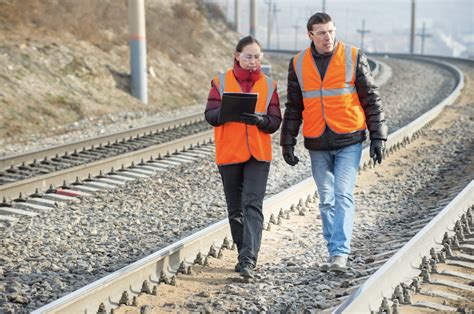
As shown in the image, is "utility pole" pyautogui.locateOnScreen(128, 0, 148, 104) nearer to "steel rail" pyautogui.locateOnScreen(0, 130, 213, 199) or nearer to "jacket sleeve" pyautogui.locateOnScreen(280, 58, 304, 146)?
"steel rail" pyautogui.locateOnScreen(0, 130, 213, 199)

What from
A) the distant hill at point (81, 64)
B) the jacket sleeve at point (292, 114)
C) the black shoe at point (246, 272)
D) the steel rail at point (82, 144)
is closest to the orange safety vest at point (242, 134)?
the jacket sleeve at point (292, 114)

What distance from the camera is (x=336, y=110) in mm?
6270

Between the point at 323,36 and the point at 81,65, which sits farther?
Result: the point at 81,65

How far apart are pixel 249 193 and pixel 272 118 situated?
651 mm

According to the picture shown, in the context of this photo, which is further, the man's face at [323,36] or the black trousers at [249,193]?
the black trousers at [249,193]

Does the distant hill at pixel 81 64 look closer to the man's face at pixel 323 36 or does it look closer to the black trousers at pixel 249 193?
the black trousers at pixel 249 193

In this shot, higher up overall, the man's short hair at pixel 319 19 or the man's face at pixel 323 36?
the man's short hair at pixel 319 19

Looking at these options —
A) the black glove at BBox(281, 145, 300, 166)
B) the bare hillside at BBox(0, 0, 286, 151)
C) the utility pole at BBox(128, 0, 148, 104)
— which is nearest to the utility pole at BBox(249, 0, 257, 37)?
the bare hillside at BBox(0, 0, 286, 151)

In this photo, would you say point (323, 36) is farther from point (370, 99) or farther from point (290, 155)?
point (290, 155)

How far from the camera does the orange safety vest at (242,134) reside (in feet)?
20.7

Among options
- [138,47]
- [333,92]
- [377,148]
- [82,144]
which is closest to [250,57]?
[333,92]

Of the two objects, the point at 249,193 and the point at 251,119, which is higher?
the point at 251,119

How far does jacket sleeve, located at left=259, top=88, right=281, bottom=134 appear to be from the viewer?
6277 millimetres

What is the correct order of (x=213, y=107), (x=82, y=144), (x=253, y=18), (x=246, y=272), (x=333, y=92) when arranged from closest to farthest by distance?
1. (x=246, y=272)
2. (x=333, y=92)
3. (x=213, y=107)
4. (x=82, y=144)
5. (x=253, y=18)
